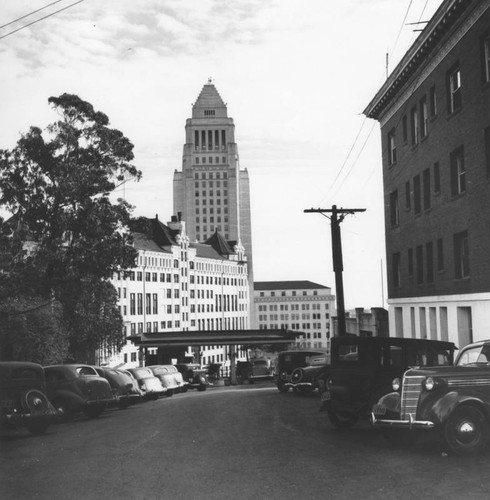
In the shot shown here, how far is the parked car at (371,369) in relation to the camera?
1517 cm

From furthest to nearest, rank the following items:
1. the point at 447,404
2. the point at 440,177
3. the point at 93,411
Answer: the point at 440,177 → the point at 93,411 → the point at 447,404

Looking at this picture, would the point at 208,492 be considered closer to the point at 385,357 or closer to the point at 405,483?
the point at 405,483


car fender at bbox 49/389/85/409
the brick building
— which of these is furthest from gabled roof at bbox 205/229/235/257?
car fender at bbox 49/389/85/409

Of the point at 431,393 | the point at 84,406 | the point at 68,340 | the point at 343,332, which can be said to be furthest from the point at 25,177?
the point at 431,393

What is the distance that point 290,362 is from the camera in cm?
3161

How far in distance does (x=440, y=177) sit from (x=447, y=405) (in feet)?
64.1

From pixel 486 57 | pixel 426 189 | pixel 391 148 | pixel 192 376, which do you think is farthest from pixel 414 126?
pixel 192 376

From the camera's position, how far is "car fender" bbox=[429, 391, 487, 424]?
1135 centimetres

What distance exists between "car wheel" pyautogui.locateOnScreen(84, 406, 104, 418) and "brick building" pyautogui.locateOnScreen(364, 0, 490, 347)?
1367 centimetres

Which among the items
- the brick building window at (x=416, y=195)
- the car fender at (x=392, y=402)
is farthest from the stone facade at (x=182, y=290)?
the car fender at (x=392, y=402)

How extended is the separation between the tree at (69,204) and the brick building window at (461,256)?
532 inches

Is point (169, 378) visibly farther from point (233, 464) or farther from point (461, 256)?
point (233, 464)

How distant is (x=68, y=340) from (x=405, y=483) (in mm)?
27210

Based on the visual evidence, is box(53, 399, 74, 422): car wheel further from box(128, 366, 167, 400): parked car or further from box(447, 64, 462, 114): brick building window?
box(447, 64, 462, 114): brick building window
